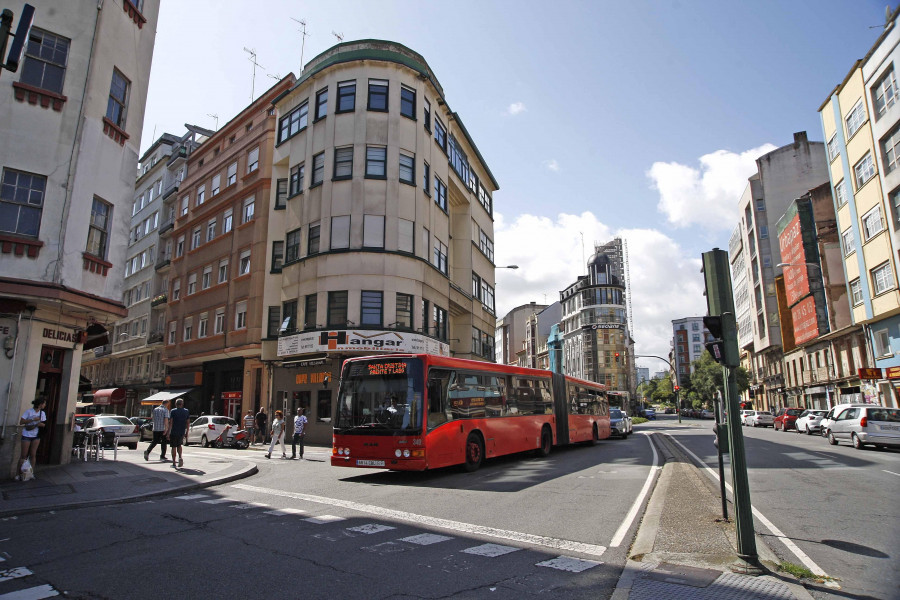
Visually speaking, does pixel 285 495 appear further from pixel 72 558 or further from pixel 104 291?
pixel 104 291

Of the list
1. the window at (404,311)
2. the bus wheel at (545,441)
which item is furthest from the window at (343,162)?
the bus wheel at (545,441)

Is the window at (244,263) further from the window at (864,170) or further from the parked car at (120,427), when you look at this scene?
the window at (864,170)

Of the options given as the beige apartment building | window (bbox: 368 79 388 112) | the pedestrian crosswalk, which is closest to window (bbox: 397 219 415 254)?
window (bbox: 368 79 388 112)

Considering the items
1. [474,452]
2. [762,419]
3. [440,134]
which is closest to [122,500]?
[474,452]

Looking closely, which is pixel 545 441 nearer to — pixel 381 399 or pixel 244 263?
pixel 381 399

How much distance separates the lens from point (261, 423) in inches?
1084

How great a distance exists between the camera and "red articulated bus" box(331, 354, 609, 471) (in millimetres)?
11945

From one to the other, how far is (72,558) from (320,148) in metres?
24.1

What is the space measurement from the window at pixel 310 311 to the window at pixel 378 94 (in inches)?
395

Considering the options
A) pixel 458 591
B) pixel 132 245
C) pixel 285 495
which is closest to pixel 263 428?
pixel 285 495

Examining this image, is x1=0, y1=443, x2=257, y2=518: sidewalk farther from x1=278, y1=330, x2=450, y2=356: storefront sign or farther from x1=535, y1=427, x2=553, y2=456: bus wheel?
x1=535, y1=427, x2=553, y2=456: bus wheel

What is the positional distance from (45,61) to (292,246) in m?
14.6

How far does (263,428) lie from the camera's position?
2789 centimetres

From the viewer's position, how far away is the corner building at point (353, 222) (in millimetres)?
24844
